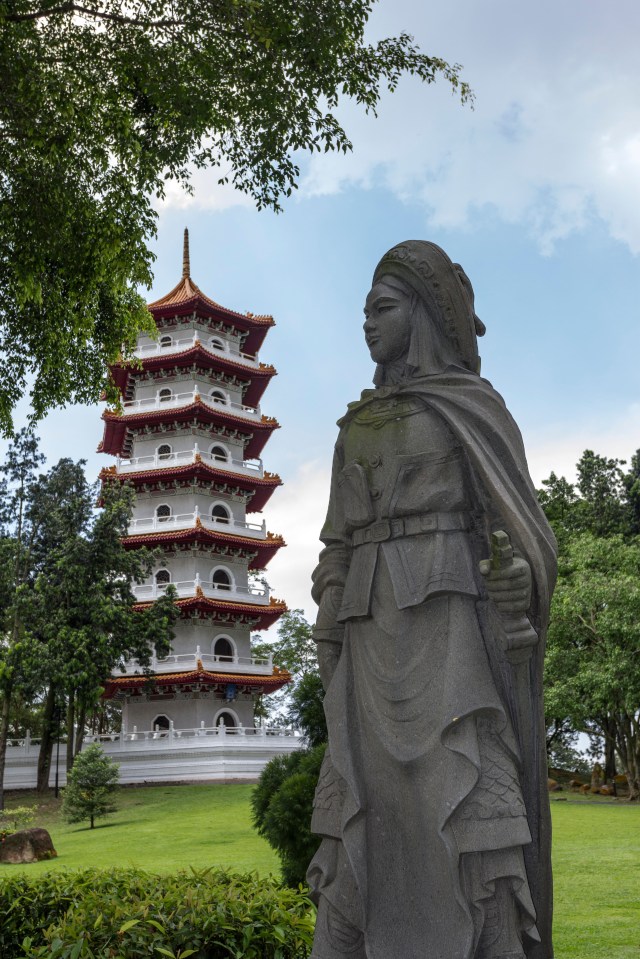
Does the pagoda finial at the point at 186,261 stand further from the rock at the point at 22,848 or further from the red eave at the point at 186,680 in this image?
the rock at the point at 22,848

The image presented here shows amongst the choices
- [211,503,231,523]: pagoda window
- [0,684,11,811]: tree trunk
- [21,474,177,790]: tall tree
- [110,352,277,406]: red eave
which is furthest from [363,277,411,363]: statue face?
[110,352,277,406]: red eave

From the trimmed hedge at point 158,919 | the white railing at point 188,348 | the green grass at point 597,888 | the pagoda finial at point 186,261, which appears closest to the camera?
the trimmed hedge at point 158,919

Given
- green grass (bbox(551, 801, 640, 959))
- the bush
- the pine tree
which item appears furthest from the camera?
the pine tree

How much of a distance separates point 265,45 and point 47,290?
3394mm

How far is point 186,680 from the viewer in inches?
1086

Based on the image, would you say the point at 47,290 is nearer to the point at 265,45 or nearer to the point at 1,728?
the point at 265,45

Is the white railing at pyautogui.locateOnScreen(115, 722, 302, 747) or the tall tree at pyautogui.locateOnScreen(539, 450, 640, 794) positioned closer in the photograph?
the tall tree at pyautogui.locateOnScreen(539, 450, 640, 794)

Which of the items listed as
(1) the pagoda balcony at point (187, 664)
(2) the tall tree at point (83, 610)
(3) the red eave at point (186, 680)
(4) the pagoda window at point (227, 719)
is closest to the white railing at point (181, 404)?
(2) the tall tree at point (83, 610)

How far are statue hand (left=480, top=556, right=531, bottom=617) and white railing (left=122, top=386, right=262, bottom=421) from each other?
27.9 m

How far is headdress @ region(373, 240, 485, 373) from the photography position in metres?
3.51

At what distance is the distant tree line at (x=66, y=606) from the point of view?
923 inches

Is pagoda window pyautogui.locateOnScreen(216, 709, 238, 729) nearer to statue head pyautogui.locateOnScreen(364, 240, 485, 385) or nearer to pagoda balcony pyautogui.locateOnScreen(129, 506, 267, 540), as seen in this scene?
pagoda balcony pyautogui.locateOnScreen(129, 506, 267, 540)

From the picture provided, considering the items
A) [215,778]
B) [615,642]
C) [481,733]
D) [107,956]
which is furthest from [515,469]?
[215,778]

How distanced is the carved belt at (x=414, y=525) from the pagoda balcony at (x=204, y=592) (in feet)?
83.1
